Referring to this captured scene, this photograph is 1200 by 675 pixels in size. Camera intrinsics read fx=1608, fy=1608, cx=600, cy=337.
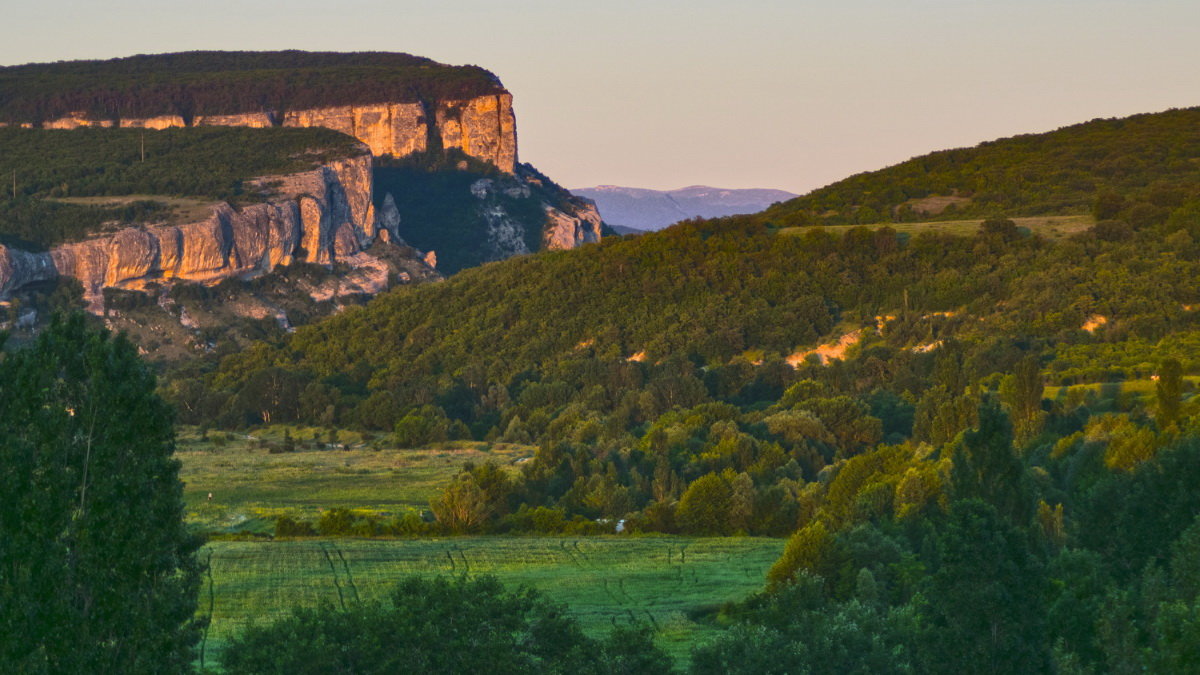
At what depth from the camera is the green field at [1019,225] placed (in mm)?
119188

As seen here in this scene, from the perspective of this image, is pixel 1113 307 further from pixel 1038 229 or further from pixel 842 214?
pixel 842 214

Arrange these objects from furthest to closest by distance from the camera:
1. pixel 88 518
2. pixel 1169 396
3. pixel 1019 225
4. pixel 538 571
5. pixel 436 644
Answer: pixel 1019 225 < pixel 1169 396 < pixel 538 571 < pixel 436 644 < pixel 88 518

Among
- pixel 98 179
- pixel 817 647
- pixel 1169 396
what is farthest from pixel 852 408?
pixel 98 179

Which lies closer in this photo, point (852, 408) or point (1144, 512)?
point (1144, 512)

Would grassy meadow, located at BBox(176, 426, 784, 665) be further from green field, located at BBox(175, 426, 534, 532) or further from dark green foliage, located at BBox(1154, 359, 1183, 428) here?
dark green foliage, located at BBox(1154, 359, 1183, 428)

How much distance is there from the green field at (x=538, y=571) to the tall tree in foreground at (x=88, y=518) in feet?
46.9

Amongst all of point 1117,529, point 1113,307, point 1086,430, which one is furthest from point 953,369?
point 1117,529

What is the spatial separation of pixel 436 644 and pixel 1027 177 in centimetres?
11696

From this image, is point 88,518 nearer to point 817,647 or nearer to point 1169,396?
point 817,647

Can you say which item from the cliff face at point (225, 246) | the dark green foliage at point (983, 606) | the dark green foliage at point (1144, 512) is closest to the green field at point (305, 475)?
the dark green foliage at point (1144, 512)

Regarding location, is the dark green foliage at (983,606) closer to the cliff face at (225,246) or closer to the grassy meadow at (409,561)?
the grassy meadow at (409,561)

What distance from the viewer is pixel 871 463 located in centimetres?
6506

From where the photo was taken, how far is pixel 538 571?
54.2m

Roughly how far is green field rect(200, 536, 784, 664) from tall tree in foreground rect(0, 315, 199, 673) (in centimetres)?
1430
